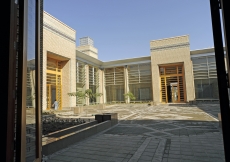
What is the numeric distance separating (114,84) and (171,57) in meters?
9.58

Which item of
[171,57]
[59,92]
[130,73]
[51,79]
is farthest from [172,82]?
[51,79]

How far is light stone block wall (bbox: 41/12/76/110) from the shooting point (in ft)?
53.1

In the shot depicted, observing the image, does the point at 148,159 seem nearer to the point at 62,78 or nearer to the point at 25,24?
the point at 25,24

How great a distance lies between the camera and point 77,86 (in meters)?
21.3

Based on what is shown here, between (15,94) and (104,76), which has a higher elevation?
(104,76)

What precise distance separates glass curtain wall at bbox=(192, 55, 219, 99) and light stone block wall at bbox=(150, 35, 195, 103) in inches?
38.9

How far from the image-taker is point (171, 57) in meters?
23.7

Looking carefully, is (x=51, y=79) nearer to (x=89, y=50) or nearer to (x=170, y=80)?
(x=170, y=80)

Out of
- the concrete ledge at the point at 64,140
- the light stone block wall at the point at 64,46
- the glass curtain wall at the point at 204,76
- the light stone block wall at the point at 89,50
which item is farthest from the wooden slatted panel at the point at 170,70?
the concrete ledge at the point at 64,140

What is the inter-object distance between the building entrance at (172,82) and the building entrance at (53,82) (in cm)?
1392

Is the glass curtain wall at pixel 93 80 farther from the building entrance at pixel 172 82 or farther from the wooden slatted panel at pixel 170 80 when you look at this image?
the wooden slatted panel at pixel 170 80

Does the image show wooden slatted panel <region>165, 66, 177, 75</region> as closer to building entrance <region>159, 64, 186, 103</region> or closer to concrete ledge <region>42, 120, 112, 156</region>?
building entrance <region>159, 64, 186, 103</region>

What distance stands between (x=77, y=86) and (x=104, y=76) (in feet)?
25.9

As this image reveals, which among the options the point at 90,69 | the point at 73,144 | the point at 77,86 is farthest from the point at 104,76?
the point at 73,144
